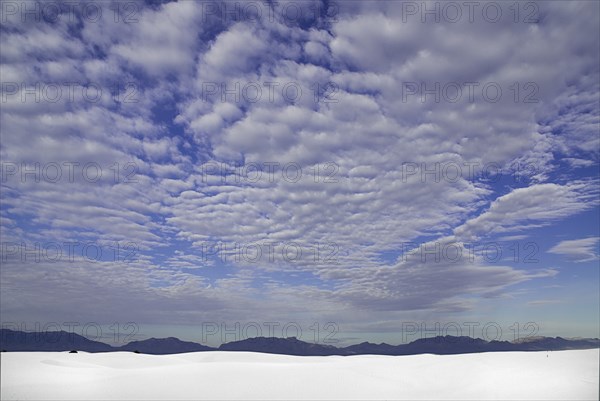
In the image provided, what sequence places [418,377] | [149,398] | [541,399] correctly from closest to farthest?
1. [541,399]
2. [149,398]
3. [418,377]

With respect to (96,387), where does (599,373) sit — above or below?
above

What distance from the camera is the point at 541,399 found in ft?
38.5

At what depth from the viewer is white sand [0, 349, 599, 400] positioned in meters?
12.6

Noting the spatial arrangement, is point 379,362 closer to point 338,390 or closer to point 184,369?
point 338,390

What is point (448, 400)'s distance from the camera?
1235cm

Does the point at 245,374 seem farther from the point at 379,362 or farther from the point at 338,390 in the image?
the point at 379,362

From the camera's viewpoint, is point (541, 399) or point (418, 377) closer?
point (541, 399)

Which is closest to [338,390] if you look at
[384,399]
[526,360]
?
[384,399]

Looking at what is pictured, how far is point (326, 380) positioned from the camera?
14336mm

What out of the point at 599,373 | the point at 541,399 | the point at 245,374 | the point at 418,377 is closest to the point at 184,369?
the point at 245,374

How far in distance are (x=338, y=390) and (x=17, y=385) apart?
1005 centimetres

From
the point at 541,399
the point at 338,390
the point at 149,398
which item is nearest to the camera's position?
the point at 541,399

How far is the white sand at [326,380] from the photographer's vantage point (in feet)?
41.3

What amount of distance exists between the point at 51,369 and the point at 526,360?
1690 cm
